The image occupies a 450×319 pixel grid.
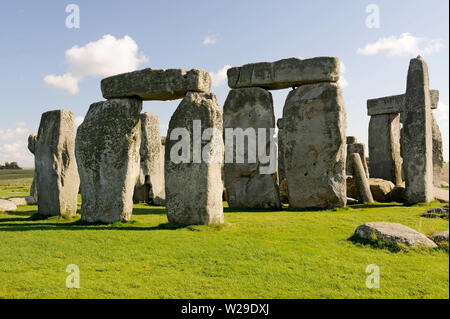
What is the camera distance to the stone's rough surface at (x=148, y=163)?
1350cm

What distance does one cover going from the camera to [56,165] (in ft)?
30.1

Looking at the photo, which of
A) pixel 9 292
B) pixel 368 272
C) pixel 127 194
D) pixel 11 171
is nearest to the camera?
pixel 9 292

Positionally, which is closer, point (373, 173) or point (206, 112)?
point (206, 112)

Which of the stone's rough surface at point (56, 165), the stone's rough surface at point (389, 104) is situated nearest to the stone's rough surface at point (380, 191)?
the stone's rough surface at point (389, 104)

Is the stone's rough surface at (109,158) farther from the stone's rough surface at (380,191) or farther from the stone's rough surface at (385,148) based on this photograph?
the stone's rough surface at (385,148)

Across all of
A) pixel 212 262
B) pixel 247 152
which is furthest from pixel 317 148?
pixel 212 262

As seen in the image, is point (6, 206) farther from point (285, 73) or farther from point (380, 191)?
point (380, 191)

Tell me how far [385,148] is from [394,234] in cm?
1122

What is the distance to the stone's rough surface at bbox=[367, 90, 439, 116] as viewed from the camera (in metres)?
15.8

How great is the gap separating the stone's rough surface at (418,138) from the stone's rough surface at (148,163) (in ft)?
26.0

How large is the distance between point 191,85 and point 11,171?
35106 millimetres
